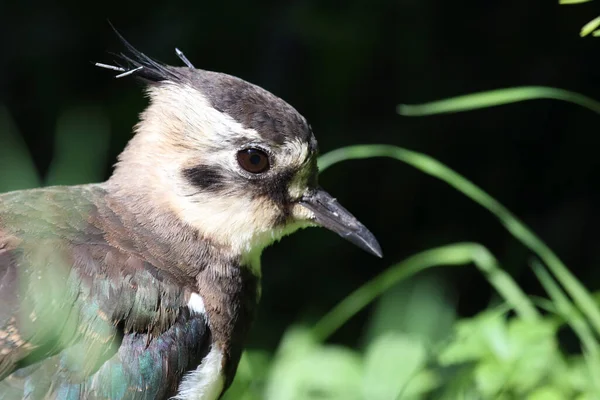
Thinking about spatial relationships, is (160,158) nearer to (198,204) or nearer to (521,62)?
(198,204)

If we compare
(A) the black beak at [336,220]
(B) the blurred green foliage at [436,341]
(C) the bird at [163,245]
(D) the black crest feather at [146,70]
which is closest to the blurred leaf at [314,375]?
(B) the blurred green foliage at [436,341]

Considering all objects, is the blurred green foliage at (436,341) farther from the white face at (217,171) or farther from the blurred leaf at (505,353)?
the white face at (217,171)

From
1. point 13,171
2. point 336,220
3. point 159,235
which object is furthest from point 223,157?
point 13,171

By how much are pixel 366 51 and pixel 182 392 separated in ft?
8.33

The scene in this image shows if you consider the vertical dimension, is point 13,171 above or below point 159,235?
above

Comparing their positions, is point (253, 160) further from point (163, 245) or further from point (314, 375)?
point (314, 375)

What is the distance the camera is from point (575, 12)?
4.94m

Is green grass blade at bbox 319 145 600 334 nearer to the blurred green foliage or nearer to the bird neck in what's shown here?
the blurred green foliage

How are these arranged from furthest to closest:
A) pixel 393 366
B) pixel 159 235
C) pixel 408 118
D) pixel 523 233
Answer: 1. pixel 408 118
2. pixel 393 366
3. pixel 523 233
4. pixel 159 235

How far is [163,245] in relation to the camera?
10.5ft

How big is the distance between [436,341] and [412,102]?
178 cm

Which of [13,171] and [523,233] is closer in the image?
[13,171]

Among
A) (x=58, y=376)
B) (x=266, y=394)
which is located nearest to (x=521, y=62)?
(x=266, y=394)

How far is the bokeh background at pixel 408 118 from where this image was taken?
16.4 feet
